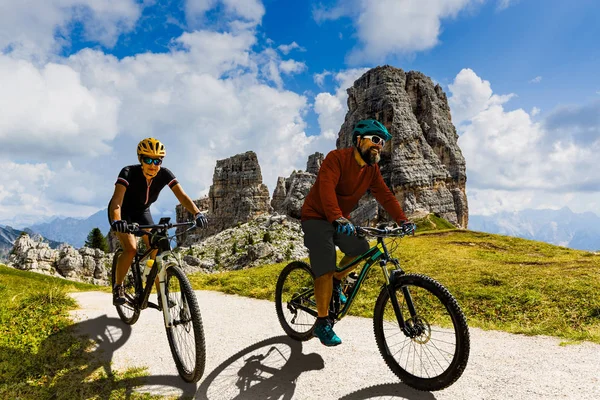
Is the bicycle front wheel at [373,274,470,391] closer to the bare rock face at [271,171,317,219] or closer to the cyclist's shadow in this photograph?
the cyclist's shadow

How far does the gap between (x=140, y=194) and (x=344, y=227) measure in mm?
4960

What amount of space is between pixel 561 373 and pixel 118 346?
7.44m

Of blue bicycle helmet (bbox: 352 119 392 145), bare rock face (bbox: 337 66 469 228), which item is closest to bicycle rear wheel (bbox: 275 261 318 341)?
blue bicycle helmet (bbox: 352 119 392 145)

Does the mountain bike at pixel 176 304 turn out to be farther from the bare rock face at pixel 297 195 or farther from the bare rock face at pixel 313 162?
the bare rock face at pixel 313 162

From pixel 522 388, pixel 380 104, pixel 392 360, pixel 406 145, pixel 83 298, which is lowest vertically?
pixel 522 388

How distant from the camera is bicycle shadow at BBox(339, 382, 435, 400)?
14.7 ft

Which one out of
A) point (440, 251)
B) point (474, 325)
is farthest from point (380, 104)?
point (474, 325)

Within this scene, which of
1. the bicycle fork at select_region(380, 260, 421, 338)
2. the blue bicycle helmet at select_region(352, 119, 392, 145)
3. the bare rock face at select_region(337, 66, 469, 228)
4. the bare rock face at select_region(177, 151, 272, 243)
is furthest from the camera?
the bare rock face at select_region(177, 151, 272, 243)

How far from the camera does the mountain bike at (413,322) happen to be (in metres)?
4.34

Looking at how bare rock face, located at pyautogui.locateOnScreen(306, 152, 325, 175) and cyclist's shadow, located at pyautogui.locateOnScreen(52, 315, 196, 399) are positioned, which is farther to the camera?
bare rock face, located at pyautogui.locateOnScreen(306, 152, 325, 175)

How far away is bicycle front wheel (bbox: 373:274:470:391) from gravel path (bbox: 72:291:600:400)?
26cm

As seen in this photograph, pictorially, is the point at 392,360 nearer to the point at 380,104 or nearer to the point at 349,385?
the point at 349,385

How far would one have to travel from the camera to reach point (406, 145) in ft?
269

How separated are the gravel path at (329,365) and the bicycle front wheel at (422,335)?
255 millimetres
